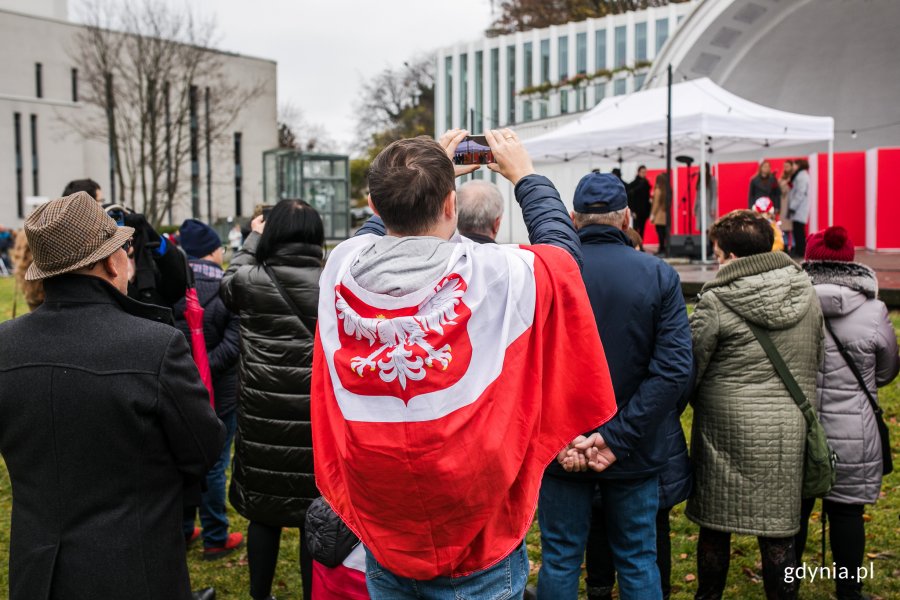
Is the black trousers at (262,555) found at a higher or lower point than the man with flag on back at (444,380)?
lower

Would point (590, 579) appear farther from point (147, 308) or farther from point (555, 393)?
point (147, 308)

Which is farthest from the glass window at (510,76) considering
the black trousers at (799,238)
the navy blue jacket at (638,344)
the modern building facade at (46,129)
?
the navy blue jacket at (638,344)

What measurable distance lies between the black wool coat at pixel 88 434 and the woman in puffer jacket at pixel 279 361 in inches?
48.4

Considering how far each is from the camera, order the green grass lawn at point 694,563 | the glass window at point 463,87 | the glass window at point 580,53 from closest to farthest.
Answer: the green grass lawn at point 694,563 < the glass window at point 580,53 < the glass window at point 463,87

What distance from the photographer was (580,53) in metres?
36.5

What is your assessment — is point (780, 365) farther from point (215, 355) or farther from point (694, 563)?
point (215, 355)

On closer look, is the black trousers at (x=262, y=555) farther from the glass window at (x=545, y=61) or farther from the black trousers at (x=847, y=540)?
the glass window at (x=545, y=61)

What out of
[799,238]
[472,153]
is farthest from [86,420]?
[799,238]

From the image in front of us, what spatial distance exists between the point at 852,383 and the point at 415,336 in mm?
2754

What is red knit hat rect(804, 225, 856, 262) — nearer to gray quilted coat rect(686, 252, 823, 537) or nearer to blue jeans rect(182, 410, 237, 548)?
gray quilted coat rect(686, 252, 823, 537)

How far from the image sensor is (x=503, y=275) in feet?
6.18

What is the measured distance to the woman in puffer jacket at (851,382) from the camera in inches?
147

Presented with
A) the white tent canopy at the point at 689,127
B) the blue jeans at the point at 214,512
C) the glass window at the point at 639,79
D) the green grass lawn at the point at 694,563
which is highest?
the glass window at the point at 639,79

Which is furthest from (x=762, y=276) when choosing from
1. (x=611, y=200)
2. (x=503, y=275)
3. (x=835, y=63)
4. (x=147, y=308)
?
(x=835, y=63)
